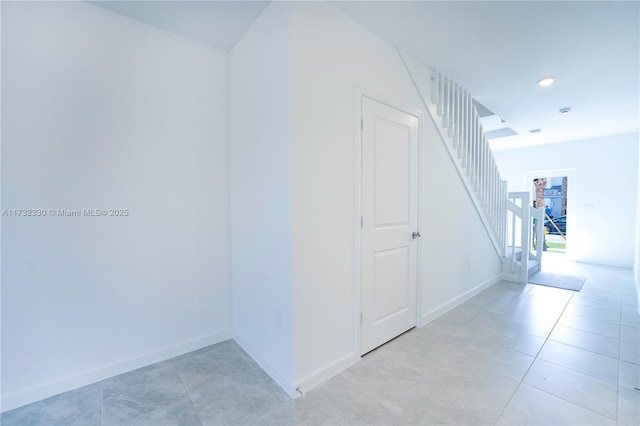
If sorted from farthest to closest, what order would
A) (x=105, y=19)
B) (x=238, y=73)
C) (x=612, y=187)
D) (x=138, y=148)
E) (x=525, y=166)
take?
(x=525, y=166) < (x=612, y=187) < (x=238, y=73) < (x=138, y=148) < (x=105, y=19)

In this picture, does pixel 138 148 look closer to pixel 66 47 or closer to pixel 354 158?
pixel 66 47

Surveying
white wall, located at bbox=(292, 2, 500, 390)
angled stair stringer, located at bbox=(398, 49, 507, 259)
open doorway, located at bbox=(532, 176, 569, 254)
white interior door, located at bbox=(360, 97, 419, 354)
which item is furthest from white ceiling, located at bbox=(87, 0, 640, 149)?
open doorway, located at bbox=(532, 176, 569, 254)

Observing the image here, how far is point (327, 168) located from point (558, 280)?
456 cm

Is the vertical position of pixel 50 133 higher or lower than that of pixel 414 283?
higher

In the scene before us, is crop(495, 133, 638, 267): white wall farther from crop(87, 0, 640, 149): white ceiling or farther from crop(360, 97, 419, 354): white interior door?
crop(360, 97, 419, 354): white interior door

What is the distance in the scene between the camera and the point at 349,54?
6.95 feet

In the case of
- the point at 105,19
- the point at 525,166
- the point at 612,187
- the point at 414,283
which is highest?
the point at 105,19

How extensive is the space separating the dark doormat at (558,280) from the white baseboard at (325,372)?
3703mm

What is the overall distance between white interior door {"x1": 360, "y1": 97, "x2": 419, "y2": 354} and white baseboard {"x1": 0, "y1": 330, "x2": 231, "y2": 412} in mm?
1434

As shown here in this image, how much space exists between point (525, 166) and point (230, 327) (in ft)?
23.8

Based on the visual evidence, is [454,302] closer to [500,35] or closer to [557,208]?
[500,35]

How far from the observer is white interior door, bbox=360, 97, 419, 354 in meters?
2.26

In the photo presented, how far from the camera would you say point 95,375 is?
199 centimetres

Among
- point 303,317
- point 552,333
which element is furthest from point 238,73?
point 552,333
